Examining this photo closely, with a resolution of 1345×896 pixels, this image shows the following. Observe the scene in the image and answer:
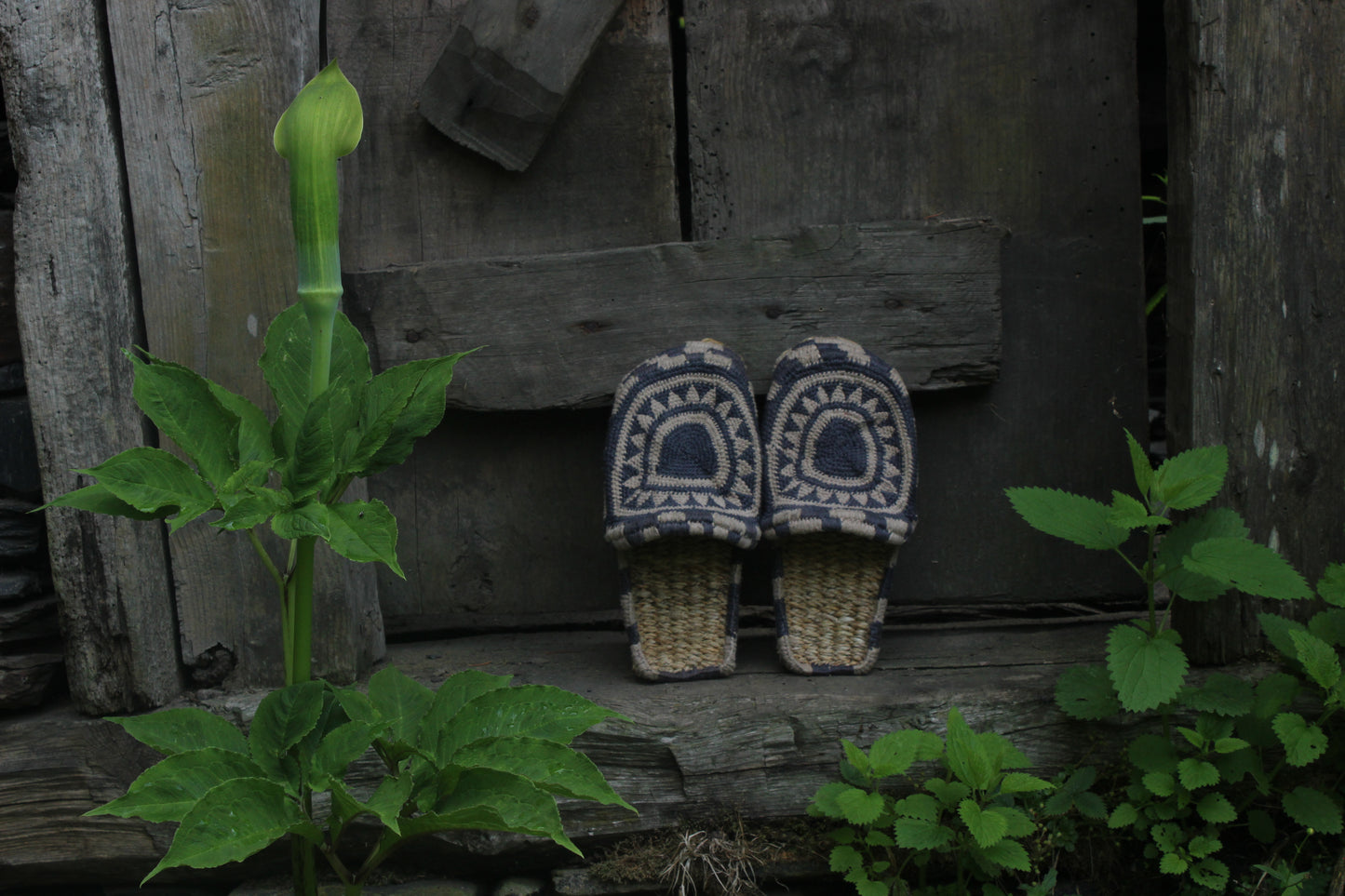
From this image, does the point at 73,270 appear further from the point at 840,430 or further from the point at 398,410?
the point at 840,430

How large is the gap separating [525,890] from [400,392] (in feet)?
2.92

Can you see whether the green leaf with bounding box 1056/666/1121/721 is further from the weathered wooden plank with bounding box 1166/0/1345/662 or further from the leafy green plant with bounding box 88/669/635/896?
the leafy green plant with bounding box 88/669/635/896

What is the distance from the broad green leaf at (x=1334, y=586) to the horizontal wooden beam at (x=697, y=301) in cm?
67

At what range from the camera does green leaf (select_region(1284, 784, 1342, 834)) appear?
4.81 feet

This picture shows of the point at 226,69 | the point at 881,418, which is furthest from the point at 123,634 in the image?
the point at 881,418

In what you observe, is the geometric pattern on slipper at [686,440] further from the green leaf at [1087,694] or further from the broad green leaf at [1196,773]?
the broad green leaf at [1196,773]

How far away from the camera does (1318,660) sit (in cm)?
149

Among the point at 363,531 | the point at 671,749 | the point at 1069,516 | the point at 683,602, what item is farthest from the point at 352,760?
the point at 1069,516

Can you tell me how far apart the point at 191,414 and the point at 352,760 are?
470mm

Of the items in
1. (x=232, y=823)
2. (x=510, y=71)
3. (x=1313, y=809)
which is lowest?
(x=1313, y=809)

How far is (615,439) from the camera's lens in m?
1.88

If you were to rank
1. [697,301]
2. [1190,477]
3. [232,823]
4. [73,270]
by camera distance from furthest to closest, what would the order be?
[697,301] < [73,270] < [1190,477] < [232,823]

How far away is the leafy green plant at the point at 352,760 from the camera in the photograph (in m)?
1.17

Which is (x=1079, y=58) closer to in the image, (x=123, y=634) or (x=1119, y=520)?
(x=1119, y=520)
